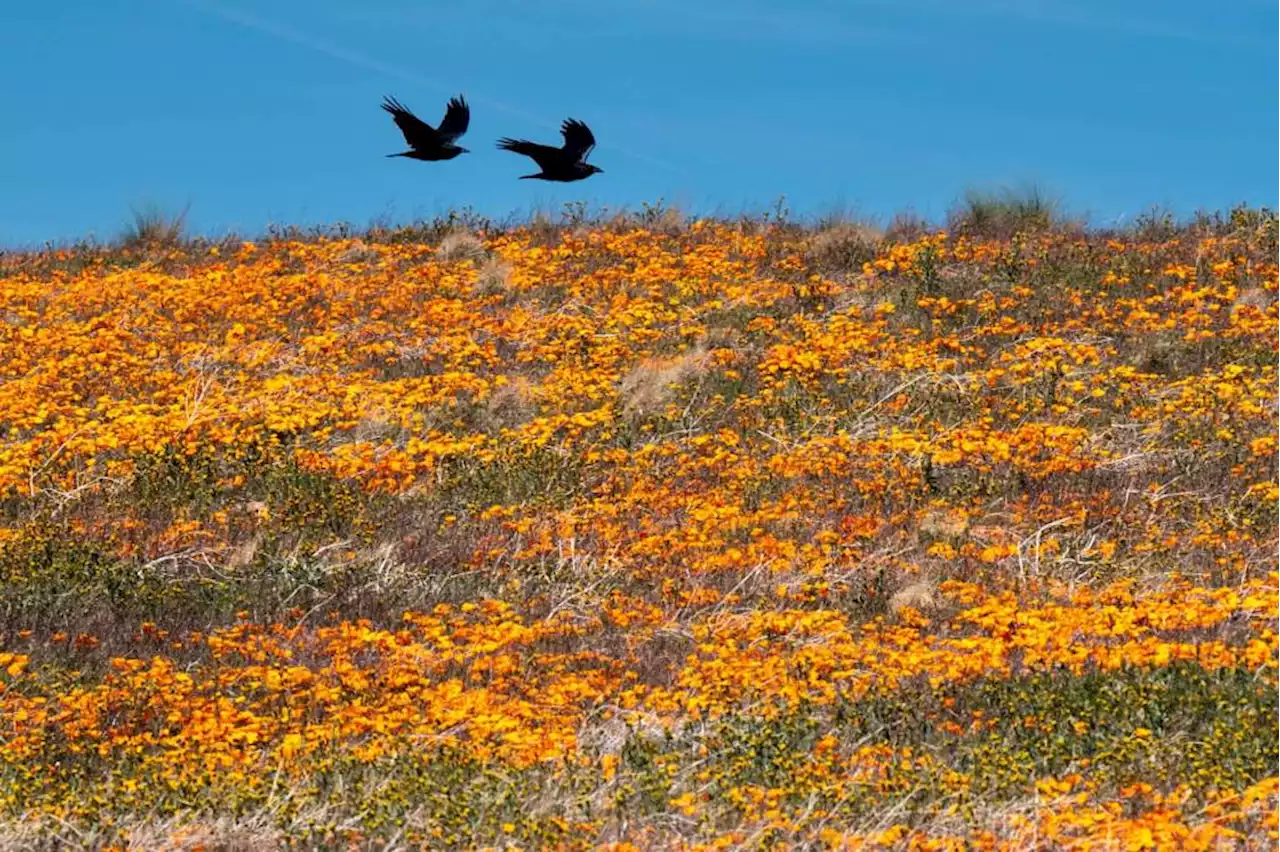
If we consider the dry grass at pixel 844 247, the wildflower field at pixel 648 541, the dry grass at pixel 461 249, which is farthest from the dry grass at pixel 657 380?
the dry grass at pixel 461 249

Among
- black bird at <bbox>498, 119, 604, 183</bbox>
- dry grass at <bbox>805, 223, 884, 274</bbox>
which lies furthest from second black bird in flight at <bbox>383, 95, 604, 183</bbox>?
dry grass at <bbox>805, 223, 884, 274</bbox>

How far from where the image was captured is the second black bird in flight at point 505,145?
40.2ft

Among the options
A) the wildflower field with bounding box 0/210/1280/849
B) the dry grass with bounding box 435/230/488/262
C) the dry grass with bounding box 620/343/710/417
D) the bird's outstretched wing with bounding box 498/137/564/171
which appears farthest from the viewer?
the dry grass with bounding box 435/230/488/262

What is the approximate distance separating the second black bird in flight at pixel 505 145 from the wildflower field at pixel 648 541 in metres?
2.79

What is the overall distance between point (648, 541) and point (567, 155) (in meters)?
3.07

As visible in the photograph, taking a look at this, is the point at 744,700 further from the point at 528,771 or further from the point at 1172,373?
the point at 1172,373

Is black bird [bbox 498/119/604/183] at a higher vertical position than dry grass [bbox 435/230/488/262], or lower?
lower

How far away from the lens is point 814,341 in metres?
17.5

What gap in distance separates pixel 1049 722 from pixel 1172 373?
9645 millimetres

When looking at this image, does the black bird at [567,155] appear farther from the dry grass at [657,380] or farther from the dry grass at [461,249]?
the dry grass at [461,249]

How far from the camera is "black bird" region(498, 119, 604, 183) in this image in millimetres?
12336

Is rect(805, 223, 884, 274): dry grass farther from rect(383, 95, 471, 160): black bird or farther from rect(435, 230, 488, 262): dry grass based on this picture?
rect(383, 95, 471, 160): black bird

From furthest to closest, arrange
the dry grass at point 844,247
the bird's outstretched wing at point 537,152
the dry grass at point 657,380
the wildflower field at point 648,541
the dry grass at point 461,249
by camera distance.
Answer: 1. the dry grass at point 461,249
2. the dry grass at point 844,247
3. the dry grass at point 657,380
4. the bird's outstretched wing at point 537,152
5. the wildflower field at point 648,541

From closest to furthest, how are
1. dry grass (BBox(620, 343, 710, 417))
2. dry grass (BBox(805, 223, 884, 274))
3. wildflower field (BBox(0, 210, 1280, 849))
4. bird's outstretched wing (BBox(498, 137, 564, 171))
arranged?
1. wildflower field (BBox(0, 210, 1280, 849))
2. bird's outstretched wing (BBox(498, 137, 564, 171))
3. dry grass (BBox(620, 343, 710, 417))
4. dry grass (BBox(805, 223, 884, 274))
